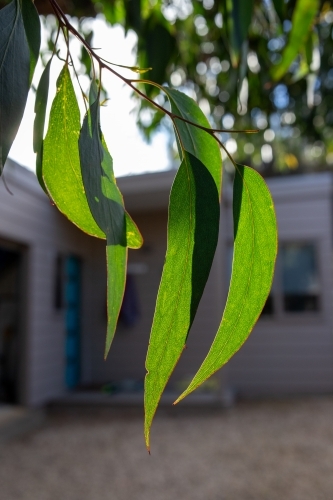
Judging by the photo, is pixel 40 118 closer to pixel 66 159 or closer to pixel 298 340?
pixel 66 159

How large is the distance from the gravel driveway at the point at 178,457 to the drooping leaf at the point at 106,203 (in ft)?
10.9

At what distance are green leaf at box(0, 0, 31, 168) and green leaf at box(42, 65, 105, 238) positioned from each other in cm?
8

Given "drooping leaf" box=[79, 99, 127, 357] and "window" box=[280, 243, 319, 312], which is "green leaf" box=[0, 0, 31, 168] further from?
"window" box=[280, 243, 319, 312]

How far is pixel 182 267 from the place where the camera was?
0.61 meters

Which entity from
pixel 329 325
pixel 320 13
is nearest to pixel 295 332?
pixel 329 325

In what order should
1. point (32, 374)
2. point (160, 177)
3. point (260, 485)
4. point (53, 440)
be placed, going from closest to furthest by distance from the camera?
point (260, 485)
point (53, 440)
point (32, 374)
point (160, 177)

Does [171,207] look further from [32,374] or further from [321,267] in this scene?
[321,267]

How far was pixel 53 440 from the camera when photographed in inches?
205

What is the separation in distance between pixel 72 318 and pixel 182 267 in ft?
23.5

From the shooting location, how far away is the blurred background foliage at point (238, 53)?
5.19 ft

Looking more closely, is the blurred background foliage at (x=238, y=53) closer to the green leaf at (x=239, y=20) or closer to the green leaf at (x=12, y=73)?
the green leaf at (x=239, y=20)

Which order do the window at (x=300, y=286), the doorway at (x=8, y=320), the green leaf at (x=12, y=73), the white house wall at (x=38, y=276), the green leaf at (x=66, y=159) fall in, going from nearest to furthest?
the green leaf at (x=12, y=73) < the green leaf at (x=66, y=159) < the white house wall at (x=38, y=276) < the doorway at (x=8, y=320) < the window at (x=300, y=286)

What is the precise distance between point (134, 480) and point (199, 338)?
12.2 feet

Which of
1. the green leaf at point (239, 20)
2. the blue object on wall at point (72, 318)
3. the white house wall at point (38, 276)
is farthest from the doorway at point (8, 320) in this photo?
the green leaf at point (239, 20)
